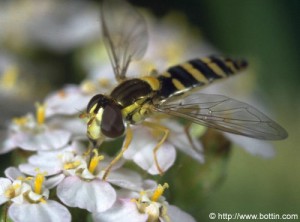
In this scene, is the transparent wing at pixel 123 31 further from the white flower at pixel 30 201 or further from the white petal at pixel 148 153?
the white flower at pixel 30 201

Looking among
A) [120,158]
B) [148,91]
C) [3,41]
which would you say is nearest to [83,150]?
[120,158]

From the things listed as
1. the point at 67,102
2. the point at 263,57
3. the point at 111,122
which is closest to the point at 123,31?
the point at 67,102

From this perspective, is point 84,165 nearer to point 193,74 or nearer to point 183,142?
point 183,142

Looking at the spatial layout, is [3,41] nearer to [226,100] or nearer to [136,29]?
[136,29]

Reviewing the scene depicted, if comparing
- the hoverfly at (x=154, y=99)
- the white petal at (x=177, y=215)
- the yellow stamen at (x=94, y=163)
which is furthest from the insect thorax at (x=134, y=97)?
the white petal at (x=177, y=215)

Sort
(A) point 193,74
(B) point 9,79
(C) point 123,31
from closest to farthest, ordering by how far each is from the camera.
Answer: (A) point 193,74, (C) point 123,31, (B) point 9,79

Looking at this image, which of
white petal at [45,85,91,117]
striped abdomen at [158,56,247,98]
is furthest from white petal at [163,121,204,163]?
white petal at [45,85,91,117]

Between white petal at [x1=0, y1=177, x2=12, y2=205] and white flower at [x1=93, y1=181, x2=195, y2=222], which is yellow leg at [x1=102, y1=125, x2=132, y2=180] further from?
white petal at [x1=0, y1=177, x2=12, y2=205]
